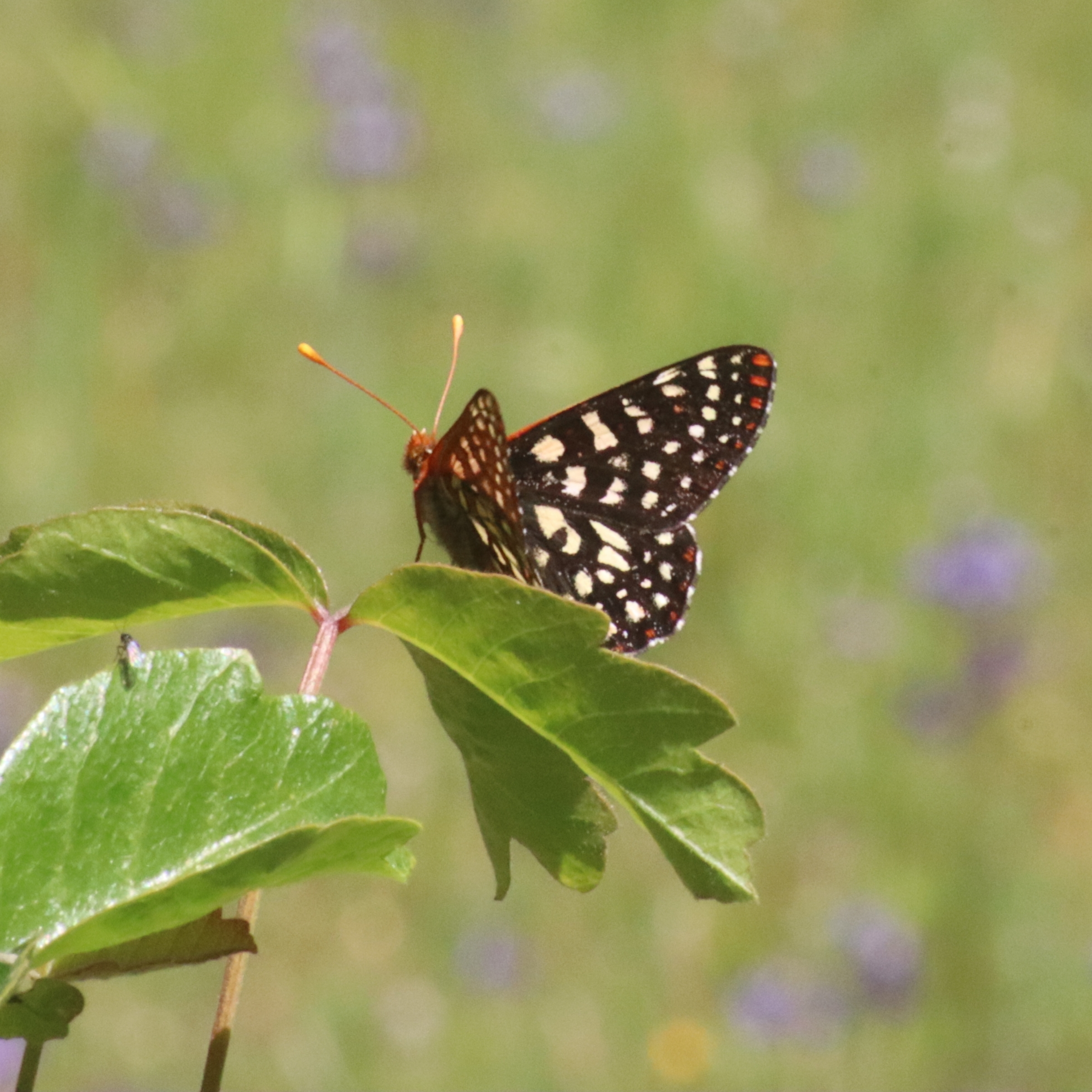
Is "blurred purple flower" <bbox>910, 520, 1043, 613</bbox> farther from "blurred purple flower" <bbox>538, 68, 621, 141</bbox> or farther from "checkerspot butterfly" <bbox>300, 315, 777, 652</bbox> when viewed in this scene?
Result: "blurred purple flower" <bbox>538, 68, 621, 141</bbox>

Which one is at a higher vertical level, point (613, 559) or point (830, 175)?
point (830, 175)

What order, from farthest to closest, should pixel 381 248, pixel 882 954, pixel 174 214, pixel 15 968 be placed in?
pixel 174 214
pixel 381 248
pixel 882 954
pixel 15 968

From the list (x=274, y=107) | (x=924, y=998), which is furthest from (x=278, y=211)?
(x=924, y=998)

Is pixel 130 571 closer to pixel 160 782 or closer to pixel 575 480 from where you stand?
pixel 160 782

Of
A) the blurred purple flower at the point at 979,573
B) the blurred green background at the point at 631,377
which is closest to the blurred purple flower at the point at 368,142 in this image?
the blurred green background at the point at 631,377

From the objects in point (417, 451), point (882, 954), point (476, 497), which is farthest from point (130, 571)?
point (882, 954)

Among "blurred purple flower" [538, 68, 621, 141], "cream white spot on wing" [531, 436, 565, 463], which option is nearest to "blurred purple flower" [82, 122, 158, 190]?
"blurred purple flower" [538, 68, 621, 141]

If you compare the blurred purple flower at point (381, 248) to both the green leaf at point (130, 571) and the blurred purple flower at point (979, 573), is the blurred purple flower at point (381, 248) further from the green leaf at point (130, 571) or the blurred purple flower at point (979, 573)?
the green leaf at point (130, 571)
